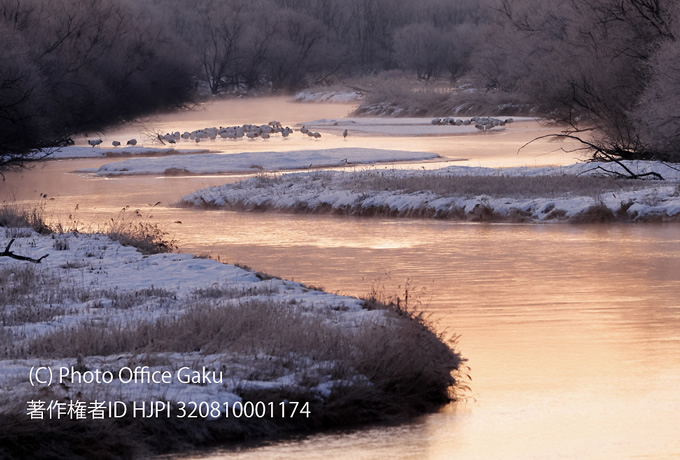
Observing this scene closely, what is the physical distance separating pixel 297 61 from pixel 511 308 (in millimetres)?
85927

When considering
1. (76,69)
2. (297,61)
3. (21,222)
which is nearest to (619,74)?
(21,222)

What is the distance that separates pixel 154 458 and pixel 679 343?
5793mm

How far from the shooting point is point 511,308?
12805 mm

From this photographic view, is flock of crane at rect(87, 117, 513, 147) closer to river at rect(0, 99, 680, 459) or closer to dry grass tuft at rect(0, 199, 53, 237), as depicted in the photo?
river at rect(0, 99, 680, 459)

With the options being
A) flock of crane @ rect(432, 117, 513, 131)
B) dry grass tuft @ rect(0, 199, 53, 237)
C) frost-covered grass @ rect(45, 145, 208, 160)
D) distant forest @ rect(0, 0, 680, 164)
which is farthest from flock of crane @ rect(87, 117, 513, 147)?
dry grass tuft @ rect(0, 199, 53, 237)

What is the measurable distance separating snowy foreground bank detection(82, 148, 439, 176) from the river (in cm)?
810

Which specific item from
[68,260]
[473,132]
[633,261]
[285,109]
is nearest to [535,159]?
[473,132]

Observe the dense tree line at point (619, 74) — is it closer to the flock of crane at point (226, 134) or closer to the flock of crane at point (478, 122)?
the flock of crane at point (478, 122)

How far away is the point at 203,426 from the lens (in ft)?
25.0

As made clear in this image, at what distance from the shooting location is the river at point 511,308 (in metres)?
7.81

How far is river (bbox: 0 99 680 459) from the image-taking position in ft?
25.6

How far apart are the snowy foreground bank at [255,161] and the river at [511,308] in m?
8.10

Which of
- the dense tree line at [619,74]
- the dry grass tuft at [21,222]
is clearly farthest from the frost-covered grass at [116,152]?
the dry grass tuft at [21,222]

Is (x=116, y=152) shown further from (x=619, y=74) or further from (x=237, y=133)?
(x=619, y=74)
